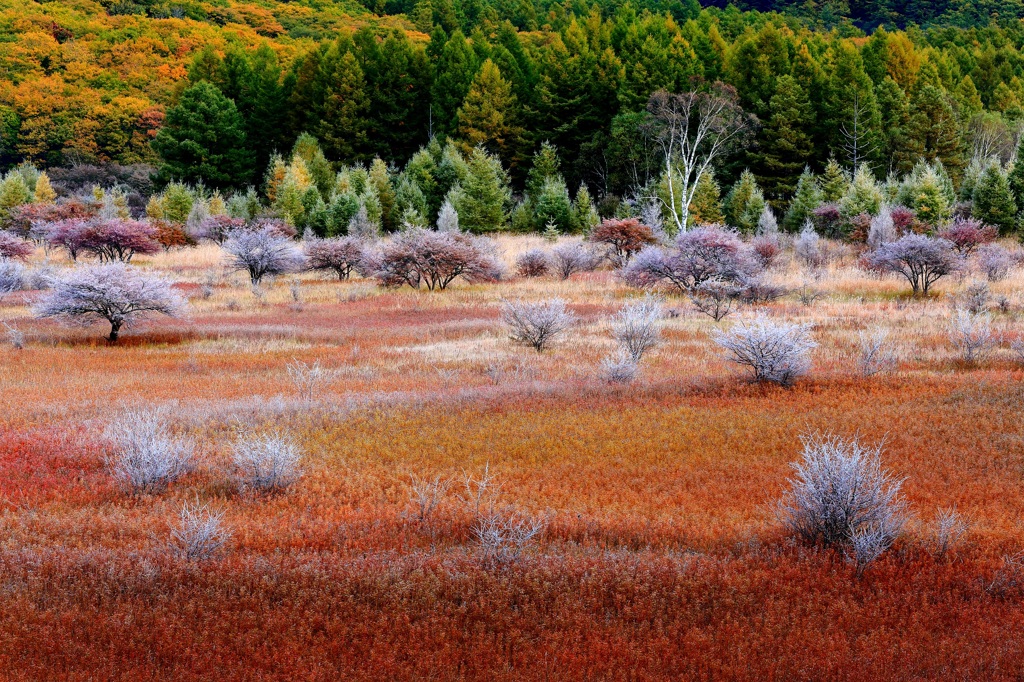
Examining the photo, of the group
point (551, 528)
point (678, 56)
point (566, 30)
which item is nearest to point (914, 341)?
point (551, 528)

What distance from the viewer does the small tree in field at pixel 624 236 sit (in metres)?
34.8

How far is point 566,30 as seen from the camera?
2469 inches

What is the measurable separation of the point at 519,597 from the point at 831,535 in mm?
3104

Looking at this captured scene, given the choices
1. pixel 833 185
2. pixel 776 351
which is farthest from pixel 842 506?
pixel 833 185

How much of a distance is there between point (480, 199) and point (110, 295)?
3086cm

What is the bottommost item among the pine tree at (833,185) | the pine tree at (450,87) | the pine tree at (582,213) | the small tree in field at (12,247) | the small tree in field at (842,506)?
the small tree in field at (842,506)

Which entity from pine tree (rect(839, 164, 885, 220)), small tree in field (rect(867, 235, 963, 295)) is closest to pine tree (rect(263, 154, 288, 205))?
pine tree (rect(839, 164, 885, 220))

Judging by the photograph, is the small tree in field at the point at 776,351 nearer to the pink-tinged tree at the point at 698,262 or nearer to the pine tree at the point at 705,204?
the pink-tinged tree at the point at 698,262

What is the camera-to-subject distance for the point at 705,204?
46.2m

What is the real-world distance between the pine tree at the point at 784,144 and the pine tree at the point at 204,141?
38.1 m

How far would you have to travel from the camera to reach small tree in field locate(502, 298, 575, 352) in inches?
743

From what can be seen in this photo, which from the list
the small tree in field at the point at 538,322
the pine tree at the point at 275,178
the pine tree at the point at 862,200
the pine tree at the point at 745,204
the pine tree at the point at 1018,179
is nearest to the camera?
the small tree in field at the point at 538,322

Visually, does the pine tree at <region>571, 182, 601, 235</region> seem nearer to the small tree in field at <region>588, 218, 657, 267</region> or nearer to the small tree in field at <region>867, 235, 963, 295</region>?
the small tree in field at <region>588, 218, 657, 267</region>

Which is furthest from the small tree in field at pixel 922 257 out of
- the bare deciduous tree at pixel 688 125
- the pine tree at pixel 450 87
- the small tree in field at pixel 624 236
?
the pine tree at pixel 450 87
